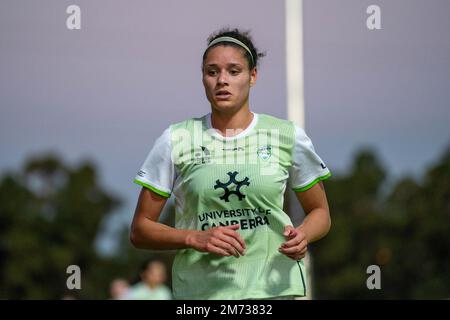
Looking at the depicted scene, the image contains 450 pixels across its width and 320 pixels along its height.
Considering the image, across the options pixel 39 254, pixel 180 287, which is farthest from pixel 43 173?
pixel 180 287

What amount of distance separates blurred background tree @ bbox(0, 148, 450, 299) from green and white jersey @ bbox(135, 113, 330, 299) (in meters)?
33.3

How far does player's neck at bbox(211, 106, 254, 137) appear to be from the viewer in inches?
185

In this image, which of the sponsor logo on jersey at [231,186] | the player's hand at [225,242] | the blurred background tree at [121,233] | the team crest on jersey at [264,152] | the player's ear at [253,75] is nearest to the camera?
the player's hand at [225,242]

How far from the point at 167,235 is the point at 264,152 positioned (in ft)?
1.95

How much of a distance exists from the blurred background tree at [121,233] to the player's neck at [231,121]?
109ft

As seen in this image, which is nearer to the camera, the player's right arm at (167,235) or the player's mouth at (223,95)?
the player's right arm at (167,235)

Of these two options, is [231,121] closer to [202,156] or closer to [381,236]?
[202,156]

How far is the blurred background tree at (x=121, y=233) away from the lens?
138 ft

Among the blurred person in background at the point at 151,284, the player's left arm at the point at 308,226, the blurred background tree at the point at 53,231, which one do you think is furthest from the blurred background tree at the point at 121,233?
the player's left arm at the point at 308,226

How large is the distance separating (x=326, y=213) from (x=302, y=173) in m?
0.23

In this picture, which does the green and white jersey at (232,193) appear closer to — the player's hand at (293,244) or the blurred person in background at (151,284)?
the player's hand at (293,244)

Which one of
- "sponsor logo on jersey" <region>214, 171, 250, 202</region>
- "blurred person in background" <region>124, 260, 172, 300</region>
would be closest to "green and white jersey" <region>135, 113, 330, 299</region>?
"sponsor logo on jersey" <region>214, 171, 250, 202</region>

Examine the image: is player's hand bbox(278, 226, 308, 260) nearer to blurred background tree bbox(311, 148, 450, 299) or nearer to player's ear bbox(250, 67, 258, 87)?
player's ear bbox(250, 67, 258, 87)
